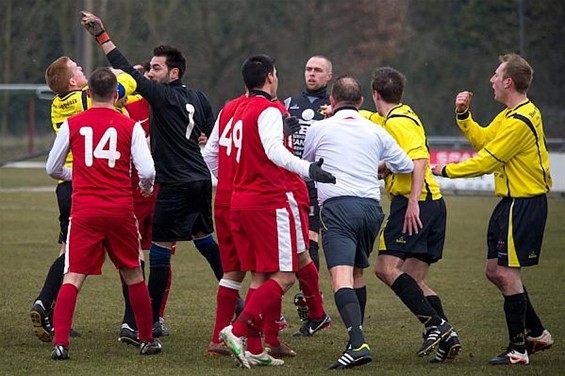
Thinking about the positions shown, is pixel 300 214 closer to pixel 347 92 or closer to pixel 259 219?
pixel 259 219

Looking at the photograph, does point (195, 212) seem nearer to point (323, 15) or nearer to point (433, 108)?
point (433, 108)

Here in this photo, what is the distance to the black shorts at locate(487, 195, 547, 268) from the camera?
7.26 meters

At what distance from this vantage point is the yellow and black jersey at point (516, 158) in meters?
7.22

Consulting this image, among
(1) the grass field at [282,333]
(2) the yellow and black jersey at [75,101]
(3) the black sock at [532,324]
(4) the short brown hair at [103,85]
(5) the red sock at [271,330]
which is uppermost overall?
(4) the short brown hair at [103,85]

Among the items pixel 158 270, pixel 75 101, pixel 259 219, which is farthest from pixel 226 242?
pixel 75 101

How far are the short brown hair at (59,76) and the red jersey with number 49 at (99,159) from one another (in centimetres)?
117

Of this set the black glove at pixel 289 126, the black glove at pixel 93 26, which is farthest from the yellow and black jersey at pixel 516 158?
the black glove at pixel 93 26

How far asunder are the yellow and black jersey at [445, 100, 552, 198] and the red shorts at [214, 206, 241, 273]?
1.52 meters

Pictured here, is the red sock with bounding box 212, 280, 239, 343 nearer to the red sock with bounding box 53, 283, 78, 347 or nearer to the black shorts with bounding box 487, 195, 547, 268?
the red sock with bounding box 53, 283, 78, 347

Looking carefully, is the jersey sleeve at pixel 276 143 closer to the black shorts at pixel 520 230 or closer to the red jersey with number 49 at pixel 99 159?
the red jersey with number 49 at pixel 99 159

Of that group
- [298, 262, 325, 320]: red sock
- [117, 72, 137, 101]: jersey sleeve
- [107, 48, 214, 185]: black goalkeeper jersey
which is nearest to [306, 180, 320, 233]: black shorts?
[298, 262, 325, 320]: red sock

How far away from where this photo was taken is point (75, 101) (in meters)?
8.19

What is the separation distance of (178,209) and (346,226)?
1.55 meters

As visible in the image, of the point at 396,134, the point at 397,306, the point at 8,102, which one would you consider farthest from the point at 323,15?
the point at 396,134
